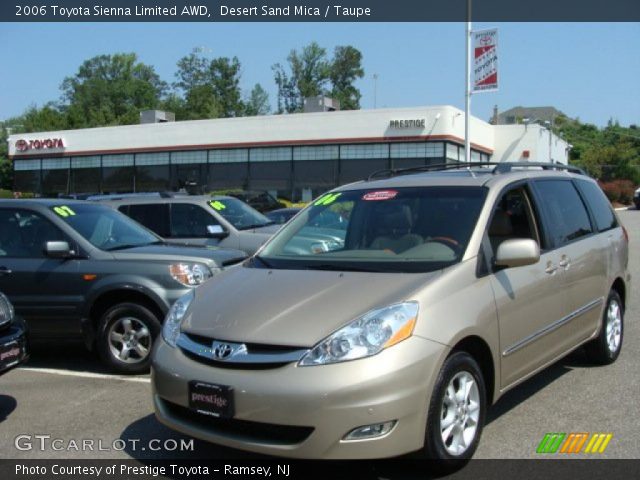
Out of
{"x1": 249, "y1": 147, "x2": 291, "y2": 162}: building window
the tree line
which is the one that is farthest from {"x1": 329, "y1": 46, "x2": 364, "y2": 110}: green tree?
{"x1": 249, "y1": 147, "x2": 291, "y2": 162}: building window

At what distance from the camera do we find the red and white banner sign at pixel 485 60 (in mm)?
22281

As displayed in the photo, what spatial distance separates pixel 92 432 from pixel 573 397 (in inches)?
146

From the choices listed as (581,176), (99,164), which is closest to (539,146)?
(99,164)

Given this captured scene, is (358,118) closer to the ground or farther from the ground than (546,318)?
farther from the ground

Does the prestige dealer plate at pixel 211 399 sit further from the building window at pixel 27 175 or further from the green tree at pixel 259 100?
the green tree at pixel 259 100

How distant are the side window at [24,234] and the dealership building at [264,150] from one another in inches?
1034

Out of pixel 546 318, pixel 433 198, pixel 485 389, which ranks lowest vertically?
pixel 485 389

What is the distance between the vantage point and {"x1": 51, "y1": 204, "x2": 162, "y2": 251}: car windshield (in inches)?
282

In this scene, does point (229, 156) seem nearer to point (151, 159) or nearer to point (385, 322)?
point (151, 159)

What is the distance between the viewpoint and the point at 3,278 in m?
6.88

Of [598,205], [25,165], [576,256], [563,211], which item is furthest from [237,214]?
[25,165]

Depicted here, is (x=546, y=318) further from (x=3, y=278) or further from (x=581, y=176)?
(x=3, y=278)

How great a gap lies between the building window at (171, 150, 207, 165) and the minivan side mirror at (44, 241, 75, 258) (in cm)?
3219

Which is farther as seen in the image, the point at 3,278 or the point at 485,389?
the point at 3,278
